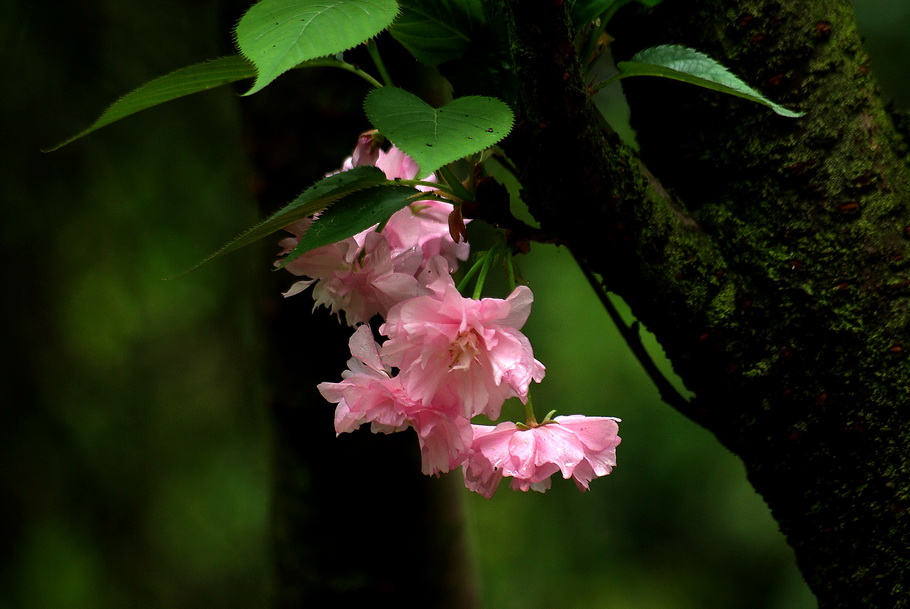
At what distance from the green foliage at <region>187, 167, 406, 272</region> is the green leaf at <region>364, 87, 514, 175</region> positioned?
2.4 inches

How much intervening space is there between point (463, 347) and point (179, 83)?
31 centimetres

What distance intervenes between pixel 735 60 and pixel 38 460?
2.76 m

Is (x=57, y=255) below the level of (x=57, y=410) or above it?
above

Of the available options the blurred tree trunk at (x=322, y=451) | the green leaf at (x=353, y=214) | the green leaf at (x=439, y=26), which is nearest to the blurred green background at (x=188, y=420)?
the blurred tree trunk at (x=322, y=451)

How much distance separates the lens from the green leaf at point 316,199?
20.5 inches

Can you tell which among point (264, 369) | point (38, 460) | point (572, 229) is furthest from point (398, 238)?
point (38, 460)

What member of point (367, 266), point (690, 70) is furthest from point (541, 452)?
point (690, 70)

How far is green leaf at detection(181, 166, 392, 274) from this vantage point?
521 mm

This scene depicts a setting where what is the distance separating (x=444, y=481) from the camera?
1138mm

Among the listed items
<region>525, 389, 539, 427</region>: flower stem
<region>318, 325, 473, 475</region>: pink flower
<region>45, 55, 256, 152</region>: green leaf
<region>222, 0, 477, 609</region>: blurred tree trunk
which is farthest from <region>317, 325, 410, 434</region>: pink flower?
<region>222, 0, 477, 609</region>: blurred tree trunk

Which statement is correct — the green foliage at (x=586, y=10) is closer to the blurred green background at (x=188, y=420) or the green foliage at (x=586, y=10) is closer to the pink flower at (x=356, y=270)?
the pink flower at (x=356, y=270)

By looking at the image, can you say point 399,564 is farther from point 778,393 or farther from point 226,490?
point 226,490

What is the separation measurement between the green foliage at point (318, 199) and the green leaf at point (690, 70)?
21 centimetres

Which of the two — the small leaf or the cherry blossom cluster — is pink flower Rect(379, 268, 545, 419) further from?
the small leaf
